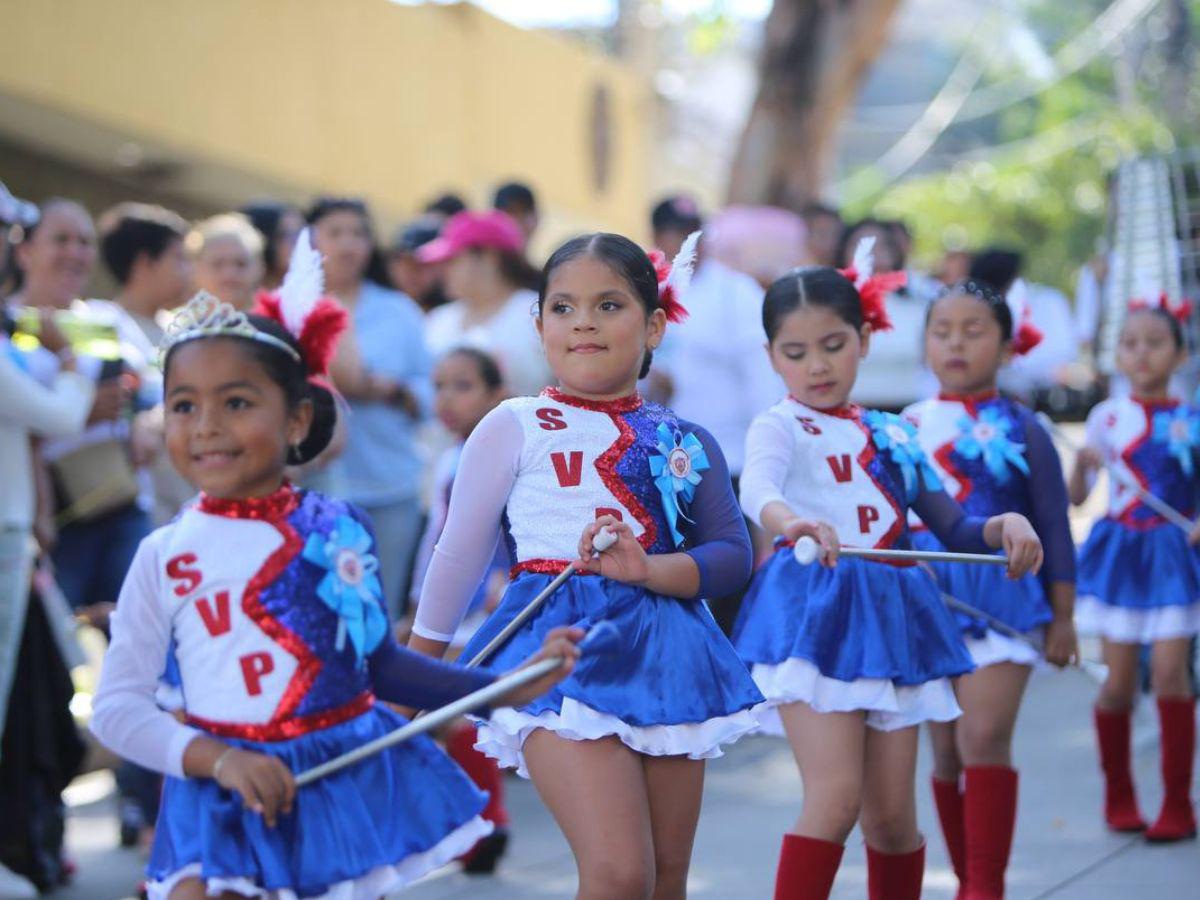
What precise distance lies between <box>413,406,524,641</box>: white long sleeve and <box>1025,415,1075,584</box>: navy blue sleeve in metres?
1.95

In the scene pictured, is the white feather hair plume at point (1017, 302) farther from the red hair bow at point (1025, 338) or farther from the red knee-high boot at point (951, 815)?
the red knee-high boot at point (951, 815)

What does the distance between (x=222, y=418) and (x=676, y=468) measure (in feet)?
3.36

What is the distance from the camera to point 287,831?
3393mm

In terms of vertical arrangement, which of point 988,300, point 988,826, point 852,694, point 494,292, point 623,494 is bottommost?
point 988,826

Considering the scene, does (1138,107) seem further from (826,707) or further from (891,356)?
(826,707)

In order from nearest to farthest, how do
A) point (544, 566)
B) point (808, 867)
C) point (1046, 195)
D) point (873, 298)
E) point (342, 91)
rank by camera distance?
point (544, 566), point (808, 867), point (873, 298), point (342, 91), point (1046, 195)

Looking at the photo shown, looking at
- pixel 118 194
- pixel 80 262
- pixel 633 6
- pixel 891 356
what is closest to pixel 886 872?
pixel 80 262

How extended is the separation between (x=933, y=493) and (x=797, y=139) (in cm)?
891

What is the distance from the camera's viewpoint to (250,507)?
359cm

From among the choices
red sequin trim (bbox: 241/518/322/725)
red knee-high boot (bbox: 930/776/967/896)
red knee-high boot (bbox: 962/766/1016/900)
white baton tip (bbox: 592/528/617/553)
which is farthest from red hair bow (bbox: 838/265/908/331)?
red sequin trim (bbox: 241/518/322/725)

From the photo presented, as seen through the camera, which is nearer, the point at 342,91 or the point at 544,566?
the point at 544,566

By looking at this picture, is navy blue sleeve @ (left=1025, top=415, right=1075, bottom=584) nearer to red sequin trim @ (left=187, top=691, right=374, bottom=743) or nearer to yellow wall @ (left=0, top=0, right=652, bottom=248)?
red sequin trim @ (left=187, top=691, right=374, bottom=743)

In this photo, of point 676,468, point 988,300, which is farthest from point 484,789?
point 676,468

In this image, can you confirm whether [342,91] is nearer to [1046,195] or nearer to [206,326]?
[206,326]
